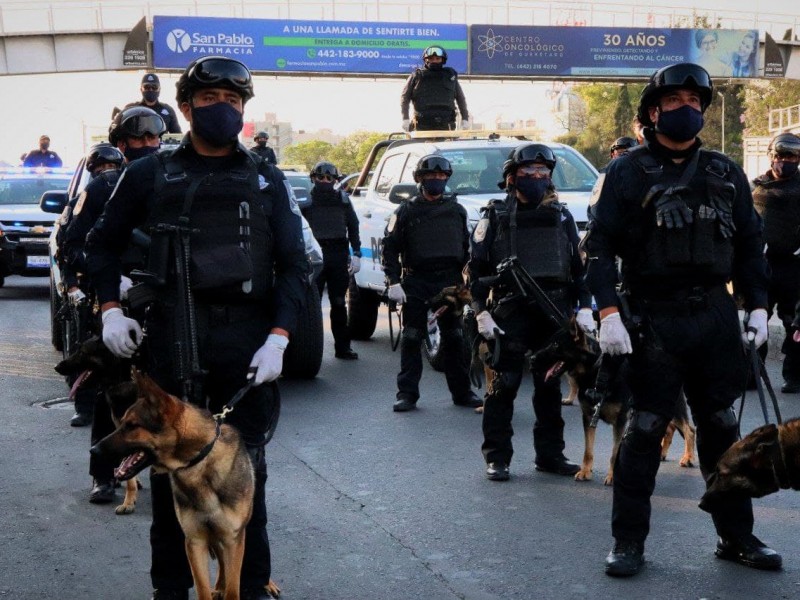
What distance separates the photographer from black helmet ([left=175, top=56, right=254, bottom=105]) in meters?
4.92

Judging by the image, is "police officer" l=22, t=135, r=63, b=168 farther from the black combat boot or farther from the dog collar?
the dog collar

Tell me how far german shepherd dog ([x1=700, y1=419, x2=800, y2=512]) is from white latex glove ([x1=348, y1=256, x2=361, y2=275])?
8.33 m

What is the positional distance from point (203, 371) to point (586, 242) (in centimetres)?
180

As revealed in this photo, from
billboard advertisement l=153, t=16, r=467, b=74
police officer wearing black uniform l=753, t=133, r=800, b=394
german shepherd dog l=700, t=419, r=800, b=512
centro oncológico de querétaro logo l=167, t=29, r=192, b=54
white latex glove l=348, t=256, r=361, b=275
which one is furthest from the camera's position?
billboard advertisement l=153, t=16, r=467, b=74

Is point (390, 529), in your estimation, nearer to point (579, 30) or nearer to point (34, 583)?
point (34, 583)

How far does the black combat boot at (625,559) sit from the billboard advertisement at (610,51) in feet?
177

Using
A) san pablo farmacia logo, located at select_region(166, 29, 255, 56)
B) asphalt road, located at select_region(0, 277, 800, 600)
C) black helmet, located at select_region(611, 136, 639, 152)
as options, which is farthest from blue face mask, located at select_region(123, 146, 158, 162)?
san pablo farmacia logo, located at select_region(166, 29, 255, 56)

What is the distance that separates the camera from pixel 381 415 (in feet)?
32.0

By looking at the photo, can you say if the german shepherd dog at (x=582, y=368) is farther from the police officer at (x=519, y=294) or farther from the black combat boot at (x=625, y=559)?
the black combat boot at (x=625, y=559)

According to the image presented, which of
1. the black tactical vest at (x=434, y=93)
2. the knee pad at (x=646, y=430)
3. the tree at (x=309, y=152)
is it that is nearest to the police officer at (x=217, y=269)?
the knee pad at (x=646, y=430)

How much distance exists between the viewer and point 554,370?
7.51 m

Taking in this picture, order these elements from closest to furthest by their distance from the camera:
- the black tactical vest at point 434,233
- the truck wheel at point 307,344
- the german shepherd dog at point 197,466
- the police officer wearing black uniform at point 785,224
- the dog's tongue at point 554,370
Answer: the german shepherd dog at point 197,466
the dog's tongue at point 554,370
the black tactical vest at point 434,233
the police officer wearing black uniform at point 785,224
the truck wheel at point 307,344

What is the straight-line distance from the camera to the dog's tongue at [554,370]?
7.50m

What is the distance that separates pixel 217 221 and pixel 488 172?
25.4ft
